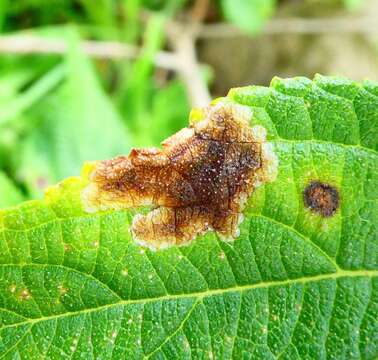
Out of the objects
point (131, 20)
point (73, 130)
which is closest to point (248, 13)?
point (131, 20)

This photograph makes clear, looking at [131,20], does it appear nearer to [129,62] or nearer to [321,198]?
[129,62]

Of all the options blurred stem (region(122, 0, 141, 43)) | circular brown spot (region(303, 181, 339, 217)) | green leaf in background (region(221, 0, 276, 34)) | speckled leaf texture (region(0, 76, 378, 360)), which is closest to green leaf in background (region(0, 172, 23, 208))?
speckled leaf texture (region(0, 76, 378, 360))

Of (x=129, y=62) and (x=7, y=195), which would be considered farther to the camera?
(x=129, y=62)

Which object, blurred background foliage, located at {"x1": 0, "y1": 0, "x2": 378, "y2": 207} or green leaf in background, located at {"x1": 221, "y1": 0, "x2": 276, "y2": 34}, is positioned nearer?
blurred background foliage, located at {"x1": 0, "y1": 0, "x2": 378, "y2": 207}

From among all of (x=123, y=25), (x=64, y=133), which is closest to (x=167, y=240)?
(x=64, y=133)

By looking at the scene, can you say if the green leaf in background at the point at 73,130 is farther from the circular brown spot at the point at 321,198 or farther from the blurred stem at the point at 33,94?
the circular brown spot at the point at 321,198

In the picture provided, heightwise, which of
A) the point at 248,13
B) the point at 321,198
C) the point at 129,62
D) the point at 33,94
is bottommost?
the point at 321,198

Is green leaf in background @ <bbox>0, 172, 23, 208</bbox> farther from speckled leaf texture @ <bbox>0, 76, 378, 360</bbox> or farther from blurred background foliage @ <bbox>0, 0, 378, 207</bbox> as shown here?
speckled leaf texture @ <bbox>0, 76, 378, 360</bbox>
